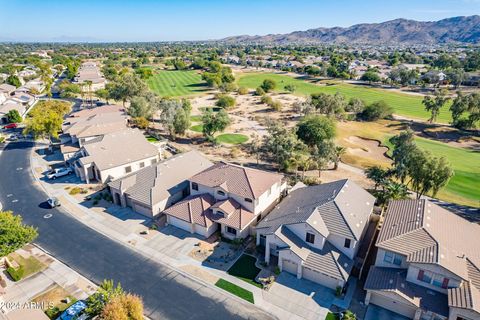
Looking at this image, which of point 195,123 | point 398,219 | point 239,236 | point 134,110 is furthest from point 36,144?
point 398,219

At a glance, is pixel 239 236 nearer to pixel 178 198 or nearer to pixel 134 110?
pixel 178 198

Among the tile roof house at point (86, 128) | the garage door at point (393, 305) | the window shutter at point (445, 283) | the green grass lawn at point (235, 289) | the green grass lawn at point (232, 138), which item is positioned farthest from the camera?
the green grass lawn at point (232, 138)

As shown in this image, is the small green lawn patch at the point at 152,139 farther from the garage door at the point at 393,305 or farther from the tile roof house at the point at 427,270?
the garage door at the point at 393,305

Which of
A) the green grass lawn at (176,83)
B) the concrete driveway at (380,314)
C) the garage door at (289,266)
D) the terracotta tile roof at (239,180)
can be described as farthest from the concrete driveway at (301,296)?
the green grass lawn at (176,83)

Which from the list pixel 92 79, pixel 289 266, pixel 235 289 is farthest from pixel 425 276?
pixel 92 79

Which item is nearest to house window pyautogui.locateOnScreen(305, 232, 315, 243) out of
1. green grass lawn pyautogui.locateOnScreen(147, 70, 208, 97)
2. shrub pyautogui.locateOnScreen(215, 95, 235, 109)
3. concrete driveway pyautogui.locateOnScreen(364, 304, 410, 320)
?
concrete driveway pyautogui.locateOnScreen(364, 304, 410, 320)

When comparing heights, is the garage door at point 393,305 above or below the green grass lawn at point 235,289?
above
